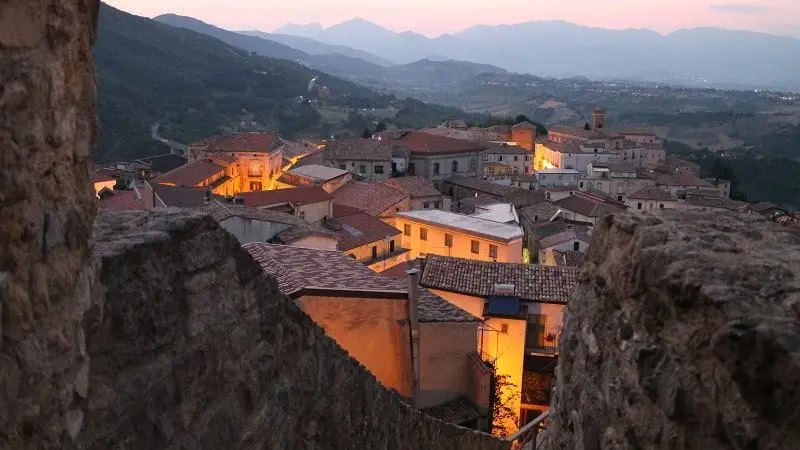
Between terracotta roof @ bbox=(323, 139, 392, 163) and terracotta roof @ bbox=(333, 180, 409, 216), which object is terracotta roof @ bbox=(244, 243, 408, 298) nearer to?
terracotta roof @ bbox=(333, 180, 409, 216)

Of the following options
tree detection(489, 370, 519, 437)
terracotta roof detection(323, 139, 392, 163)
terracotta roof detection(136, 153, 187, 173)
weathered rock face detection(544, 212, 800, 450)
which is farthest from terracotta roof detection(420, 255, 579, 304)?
terracotta roof detection(136, 153, 187, 173)

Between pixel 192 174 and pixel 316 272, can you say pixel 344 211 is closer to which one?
pixel 192 174

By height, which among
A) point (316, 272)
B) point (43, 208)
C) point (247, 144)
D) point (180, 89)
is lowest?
point (247, 144)

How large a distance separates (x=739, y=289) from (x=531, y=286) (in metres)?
13.0

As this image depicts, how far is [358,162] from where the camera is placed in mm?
42594

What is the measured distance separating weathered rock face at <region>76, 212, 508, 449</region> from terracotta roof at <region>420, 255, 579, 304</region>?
11679mm

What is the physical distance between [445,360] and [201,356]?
26.6 feet

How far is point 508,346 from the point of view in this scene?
598 inches

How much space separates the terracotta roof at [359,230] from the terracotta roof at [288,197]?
1400 mm

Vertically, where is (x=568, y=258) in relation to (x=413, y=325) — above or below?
below

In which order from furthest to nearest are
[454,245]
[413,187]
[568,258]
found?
[413,187] < [454,245] < [568,258]

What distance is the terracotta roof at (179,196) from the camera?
25.0 meters

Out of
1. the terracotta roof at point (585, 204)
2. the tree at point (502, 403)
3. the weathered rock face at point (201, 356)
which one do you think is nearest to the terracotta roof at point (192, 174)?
the terracotta roof at point (585, 204)

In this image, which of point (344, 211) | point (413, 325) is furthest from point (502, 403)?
point (344, 211)
